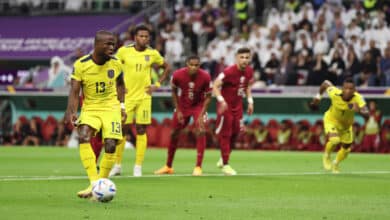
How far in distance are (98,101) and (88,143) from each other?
0.67 meters

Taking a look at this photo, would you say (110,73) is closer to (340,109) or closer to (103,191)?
(103,191)

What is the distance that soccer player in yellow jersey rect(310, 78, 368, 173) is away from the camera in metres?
20.6

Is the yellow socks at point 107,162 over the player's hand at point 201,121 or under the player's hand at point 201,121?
over

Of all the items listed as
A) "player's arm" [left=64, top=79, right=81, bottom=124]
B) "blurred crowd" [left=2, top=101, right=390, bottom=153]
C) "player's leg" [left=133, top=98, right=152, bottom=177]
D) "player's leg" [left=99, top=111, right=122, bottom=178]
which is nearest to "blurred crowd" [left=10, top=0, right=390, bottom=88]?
"blurred crowd" [left=2, top=101, right=390, bottom=153]

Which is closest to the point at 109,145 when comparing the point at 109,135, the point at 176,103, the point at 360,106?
the point at 109,135

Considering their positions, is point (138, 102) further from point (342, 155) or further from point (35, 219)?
point (35, 219)

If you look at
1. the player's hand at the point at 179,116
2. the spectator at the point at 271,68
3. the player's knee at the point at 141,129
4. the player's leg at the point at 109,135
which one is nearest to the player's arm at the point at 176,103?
the player's hand at the point at 179,116

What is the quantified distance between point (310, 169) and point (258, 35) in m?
14.1

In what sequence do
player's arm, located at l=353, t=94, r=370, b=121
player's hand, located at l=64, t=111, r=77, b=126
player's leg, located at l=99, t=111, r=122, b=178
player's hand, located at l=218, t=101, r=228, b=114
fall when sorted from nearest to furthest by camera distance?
player's hand, located at l=64, t=111, r=77, b=126
player's leg, located at l=99, t=111, r=122, b=178
player's hand, located at l=218, t=101, r=228, b=114
player's arm, located at l=353, t=94, r=370, b=121

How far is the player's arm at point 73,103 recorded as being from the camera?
45.3 ft

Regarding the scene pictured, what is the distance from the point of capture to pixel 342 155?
20641mm

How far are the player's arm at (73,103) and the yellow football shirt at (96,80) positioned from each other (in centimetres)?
9

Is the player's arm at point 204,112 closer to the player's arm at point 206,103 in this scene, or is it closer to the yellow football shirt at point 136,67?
the player's arm at point 206,103

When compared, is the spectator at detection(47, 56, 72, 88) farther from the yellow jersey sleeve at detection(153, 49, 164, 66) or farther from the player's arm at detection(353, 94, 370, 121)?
the player's arm at detection(353, 94, 370, 121)
